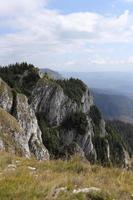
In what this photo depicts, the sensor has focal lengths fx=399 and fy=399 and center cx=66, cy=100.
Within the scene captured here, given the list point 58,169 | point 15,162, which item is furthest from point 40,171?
point 15,162

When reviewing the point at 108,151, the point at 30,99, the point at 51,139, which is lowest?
the point at 108,151

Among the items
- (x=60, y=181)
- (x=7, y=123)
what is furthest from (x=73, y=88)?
(x=60, y=181)

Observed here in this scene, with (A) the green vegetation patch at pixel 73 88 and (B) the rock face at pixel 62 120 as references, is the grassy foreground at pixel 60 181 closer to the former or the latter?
(B) the rock face at pixel 62 120

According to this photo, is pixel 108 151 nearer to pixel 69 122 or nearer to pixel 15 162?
pixel 69 122

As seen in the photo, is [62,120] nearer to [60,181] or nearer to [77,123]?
[77,123]

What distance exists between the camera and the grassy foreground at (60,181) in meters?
8.16

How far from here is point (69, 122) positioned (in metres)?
141

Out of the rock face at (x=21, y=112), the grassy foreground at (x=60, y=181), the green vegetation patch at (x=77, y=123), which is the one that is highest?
the grassy foreground at (x=60, y=181)

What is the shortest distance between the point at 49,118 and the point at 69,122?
8.70 m

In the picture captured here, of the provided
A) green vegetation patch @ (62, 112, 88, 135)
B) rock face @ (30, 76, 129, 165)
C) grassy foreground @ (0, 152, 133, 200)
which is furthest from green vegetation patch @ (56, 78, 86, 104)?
grassy foreground @ (0, 152, 133, 200)

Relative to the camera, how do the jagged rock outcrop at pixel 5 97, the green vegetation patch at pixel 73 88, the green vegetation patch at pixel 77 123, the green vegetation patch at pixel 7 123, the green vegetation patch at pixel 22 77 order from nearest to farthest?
the green vegetation patch at pixel 7 123, the jagged rock outcrop at pixel 5 97, the green vegetation patch at pixel 22 77, the green vegetation patch at pixel 77 123, the green vegetation patch at pixel 73 88

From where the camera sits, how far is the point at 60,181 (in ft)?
29.9

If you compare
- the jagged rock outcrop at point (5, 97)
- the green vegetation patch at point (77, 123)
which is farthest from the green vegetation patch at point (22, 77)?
the jagged rock outcrop at point (5, 97)

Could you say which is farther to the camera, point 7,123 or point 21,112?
point 21,112
